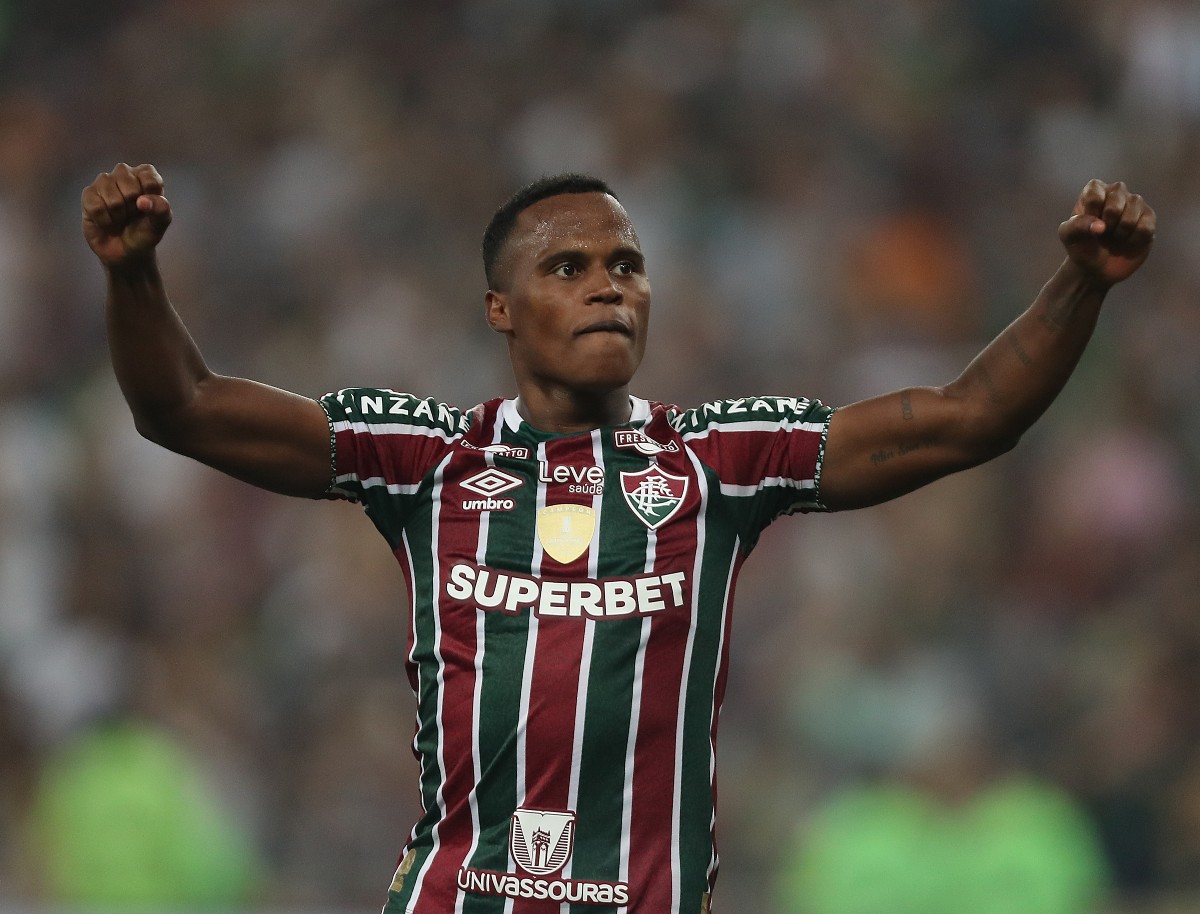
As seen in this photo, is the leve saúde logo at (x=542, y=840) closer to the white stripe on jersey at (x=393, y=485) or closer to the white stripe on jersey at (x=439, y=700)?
the white stripe on jersey at (x=439, y=700)

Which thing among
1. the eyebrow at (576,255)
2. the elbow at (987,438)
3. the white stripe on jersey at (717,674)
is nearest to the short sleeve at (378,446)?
the eyebrow at (576,255)

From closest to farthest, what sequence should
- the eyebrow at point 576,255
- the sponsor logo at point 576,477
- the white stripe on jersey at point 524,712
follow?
1. the white stripe on jersey at point 524,712
2. the sponsor logo at point 576,477
3. the eyebrow at point 576,255

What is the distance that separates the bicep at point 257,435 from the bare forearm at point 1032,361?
4.48ft

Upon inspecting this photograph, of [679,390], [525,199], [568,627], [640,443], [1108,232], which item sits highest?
[679,390]

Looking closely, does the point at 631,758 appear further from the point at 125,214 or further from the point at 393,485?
the point at 125,214

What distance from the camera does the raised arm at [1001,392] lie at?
139 inches

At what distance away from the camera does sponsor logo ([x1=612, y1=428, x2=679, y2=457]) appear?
3.87 meters

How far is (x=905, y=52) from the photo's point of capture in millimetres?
10391

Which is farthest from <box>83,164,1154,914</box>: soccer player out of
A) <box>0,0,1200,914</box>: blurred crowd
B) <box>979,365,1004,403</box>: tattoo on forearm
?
<box>0,0,1200,914</box>: blurred crowd

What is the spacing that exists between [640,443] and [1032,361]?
0.84 m

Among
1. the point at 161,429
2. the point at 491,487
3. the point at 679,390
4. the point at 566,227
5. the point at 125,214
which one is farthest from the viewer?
the point at 679,390

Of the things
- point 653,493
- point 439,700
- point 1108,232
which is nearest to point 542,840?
point 439,700

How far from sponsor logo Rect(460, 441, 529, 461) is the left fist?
3.96ft

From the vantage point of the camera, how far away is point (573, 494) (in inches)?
149
